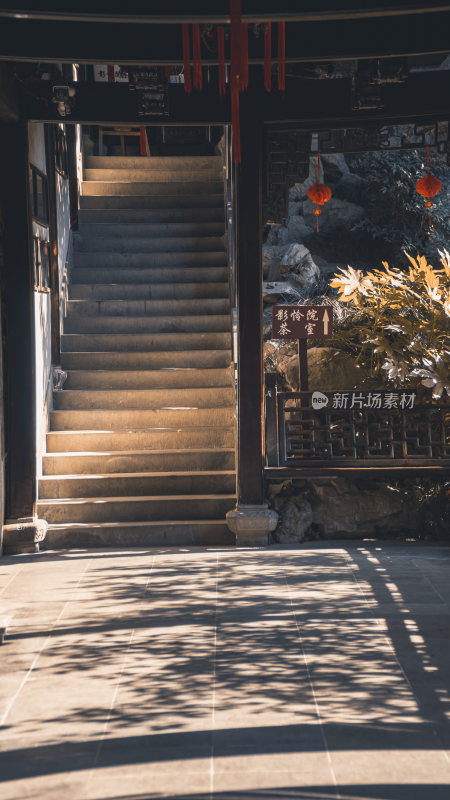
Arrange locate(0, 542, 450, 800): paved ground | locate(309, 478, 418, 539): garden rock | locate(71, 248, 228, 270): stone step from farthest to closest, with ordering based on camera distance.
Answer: locate(71, 248, 228, 270): stone step < locate(309, 478, 418, 539): garden rock < locate(0, 542, 450, 800): paved ground

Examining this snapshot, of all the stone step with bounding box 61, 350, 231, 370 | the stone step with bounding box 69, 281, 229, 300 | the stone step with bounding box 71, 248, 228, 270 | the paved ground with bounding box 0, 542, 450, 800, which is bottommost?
the paved ground with bounding box 0, 542, 450, 800

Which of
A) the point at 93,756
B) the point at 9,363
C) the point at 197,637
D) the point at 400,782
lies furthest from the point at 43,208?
the point at 400,782

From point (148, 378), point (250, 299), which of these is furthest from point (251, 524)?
point (148, 378)

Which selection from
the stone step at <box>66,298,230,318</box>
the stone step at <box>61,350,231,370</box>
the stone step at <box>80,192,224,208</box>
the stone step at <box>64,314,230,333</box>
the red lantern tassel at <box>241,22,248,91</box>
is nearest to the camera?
the red lantern tassel at <box>241,22,248,91</box>

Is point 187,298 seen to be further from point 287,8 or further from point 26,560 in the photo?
point 287,8

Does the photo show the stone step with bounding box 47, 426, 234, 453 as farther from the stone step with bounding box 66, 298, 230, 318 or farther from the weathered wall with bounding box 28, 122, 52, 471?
the stone step with bounding box 66, 298, 230, 318

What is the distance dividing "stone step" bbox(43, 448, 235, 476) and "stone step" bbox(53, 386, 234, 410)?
738 millimetres

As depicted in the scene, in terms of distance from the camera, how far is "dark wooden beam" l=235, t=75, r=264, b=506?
23.9 feet

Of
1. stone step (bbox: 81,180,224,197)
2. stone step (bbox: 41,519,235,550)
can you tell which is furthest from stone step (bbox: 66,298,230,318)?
stone step (bbox: 41,519,235,550)

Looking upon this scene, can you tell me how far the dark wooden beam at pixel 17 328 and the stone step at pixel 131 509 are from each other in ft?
1.03

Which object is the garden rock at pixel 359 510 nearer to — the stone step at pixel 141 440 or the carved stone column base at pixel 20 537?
the stone step at pixel 141 440

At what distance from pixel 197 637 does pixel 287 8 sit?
3.73 m

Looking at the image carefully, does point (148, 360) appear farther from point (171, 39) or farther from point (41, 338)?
point (171, 39)

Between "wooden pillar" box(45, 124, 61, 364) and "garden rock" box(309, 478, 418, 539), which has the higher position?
"wooden pillar" box(45, 124, 61, 364)
